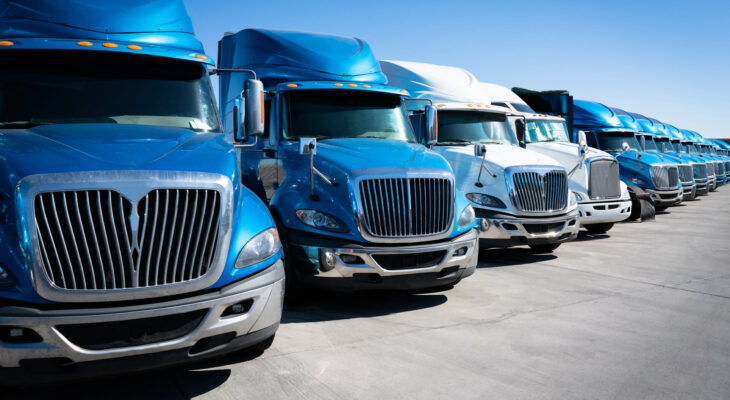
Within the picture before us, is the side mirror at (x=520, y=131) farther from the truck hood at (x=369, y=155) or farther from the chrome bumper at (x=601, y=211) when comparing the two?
the truck hood at (x=369, y=155)

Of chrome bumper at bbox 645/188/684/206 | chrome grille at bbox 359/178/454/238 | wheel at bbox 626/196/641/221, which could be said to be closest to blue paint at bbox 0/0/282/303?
chrome grille at bbox 359/178/454/238

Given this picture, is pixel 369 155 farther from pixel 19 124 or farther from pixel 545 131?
pixel 545 131

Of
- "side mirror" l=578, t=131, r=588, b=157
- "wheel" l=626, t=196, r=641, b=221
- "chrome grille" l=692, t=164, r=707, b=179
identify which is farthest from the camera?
"chrome grille" l=692, t=164, r=707, b=179

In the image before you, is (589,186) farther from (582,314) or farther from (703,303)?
(582,314)

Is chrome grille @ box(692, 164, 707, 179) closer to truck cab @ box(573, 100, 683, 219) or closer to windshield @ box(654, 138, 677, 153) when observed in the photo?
windshield @ box(654, 138, 677, 153)

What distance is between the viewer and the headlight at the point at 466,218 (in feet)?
20.7

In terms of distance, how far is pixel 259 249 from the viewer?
3.92m

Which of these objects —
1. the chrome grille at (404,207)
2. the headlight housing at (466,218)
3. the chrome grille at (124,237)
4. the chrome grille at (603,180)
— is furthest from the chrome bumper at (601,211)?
the chrome grille at (124,237)

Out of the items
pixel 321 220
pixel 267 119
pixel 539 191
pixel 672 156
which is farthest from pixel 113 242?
pixel 672 156

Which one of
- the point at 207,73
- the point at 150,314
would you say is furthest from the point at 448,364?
the point at 207,73

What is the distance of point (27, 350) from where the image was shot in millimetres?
3088

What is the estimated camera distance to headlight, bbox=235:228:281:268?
12.4 ft

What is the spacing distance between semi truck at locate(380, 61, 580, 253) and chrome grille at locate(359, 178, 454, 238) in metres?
2.18

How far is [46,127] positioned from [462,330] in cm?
384
